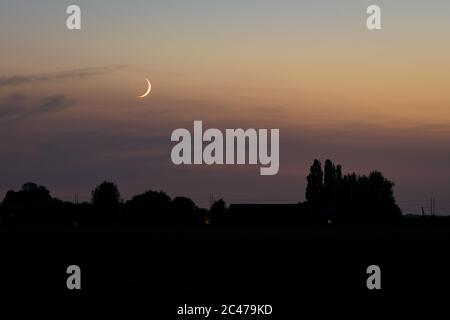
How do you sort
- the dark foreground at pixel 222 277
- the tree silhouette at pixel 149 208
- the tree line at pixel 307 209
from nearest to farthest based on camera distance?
the dark foreground at pixel 222 277, the tree line at pixel 307 209, the tree silhouette at pixel 149 208

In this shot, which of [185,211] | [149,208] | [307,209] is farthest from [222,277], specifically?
[149,208]

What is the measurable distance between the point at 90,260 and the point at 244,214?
91.9m

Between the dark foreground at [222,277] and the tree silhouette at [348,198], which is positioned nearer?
the dark foreground at [222,277]

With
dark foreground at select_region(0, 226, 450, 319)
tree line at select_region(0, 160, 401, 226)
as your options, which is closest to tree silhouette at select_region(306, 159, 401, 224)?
tree line at select_region(0, 160, 401, 226)

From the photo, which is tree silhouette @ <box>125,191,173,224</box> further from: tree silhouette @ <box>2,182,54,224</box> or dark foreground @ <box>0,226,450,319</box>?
dark foreground @ <box>0,226,450,319</box>

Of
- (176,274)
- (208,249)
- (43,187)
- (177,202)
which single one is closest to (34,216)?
(177,202)

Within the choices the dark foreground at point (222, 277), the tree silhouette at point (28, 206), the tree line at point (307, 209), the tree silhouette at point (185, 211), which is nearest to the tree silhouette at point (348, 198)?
the tree line at point (307, 209)

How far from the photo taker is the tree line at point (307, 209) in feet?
426

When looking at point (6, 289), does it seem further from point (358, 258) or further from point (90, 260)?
point (358, 258)

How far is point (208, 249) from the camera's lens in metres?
44.1

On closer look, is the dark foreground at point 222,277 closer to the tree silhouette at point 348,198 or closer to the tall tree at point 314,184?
the tree silhouette at point 348,198
